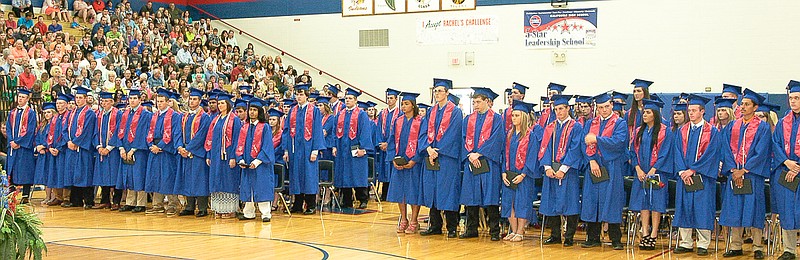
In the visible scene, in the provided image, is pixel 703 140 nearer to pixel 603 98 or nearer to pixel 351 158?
pixel 603 98

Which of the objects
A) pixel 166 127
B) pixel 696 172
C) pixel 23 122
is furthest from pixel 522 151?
pixel 23 122

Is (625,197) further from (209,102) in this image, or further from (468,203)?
(209,102)

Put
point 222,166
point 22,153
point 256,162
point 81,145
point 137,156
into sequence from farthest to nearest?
point 22,153
point 81,145
point 137,156
point 222,166
point 256,162

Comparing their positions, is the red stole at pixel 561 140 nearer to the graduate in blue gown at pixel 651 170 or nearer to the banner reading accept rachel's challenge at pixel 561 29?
the graduate in blue gown at pixel 651 170

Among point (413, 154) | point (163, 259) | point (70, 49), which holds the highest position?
point (70, 49)

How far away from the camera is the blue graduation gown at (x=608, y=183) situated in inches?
430

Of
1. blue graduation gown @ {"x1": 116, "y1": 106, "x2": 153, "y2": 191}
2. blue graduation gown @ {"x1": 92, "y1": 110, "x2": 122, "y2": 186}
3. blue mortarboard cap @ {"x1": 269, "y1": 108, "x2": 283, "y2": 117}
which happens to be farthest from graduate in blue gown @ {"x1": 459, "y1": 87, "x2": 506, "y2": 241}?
blue graduation gown @ {"x1": 92, "y1": 110, "x2": 122, "y2": 186}

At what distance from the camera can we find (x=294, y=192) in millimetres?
14352

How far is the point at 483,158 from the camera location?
38.6ft

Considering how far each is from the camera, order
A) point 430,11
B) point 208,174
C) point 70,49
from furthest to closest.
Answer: point 430,11 < point 70,49 < point 208,174

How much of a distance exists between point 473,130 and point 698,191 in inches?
100.0

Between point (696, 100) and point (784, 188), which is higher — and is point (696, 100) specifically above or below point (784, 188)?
above

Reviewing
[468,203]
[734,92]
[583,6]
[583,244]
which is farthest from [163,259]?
[583,6]

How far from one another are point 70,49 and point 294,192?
28.8ft
